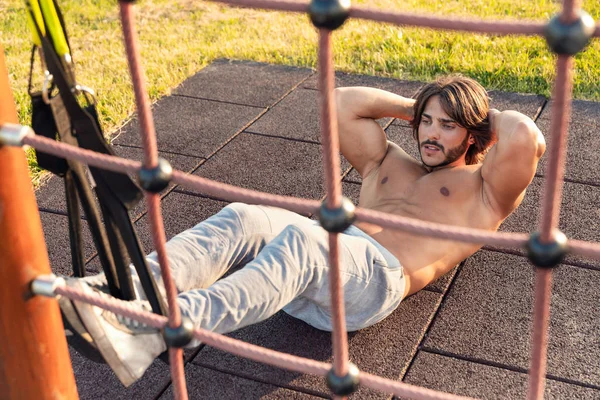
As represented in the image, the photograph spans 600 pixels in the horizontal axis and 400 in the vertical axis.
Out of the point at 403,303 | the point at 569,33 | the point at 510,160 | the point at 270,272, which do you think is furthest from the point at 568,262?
the point at 569,33

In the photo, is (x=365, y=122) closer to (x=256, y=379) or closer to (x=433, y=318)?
(x=433, y=318)

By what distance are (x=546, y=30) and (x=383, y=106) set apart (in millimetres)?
1620

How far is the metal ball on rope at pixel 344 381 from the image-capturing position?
4.59 feet

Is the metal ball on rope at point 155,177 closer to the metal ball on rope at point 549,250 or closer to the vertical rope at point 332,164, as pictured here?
the vertical rope at point 332,164

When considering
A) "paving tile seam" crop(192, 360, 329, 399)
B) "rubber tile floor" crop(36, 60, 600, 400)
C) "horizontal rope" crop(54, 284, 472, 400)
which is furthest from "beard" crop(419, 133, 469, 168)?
"horizontal rope" crop(54, 284, 472, 400)

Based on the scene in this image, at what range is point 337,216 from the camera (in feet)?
4.20

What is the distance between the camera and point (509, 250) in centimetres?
257

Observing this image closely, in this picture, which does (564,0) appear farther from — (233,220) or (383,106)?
(383,106)

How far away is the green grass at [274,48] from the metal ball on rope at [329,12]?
7.32 ft

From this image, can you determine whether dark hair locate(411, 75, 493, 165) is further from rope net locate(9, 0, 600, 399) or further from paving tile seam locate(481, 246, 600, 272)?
rope net locate(9, 0, 600, 399)

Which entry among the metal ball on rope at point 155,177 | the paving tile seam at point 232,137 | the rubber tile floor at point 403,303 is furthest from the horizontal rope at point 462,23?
the paving tile seam at point 232,137

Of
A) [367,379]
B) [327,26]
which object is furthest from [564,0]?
[367,379]

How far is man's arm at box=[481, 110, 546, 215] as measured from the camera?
224 centimetres

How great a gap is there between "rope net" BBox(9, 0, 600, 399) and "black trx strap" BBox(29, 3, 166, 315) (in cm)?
6
